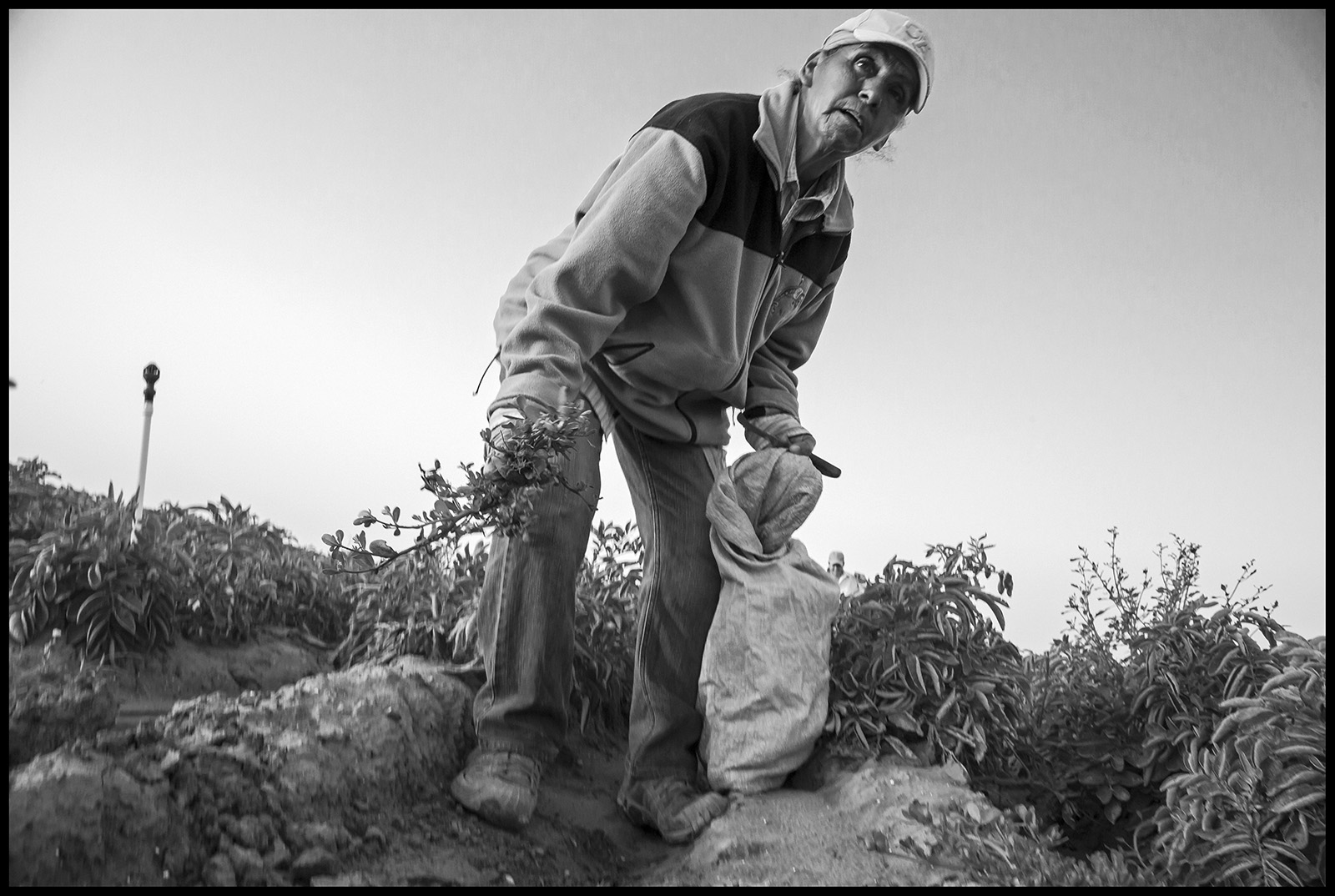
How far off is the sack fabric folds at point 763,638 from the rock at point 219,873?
119 centimetres

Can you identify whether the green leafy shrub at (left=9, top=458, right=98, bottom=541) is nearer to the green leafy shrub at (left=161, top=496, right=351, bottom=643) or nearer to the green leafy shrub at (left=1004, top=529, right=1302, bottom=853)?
the green leafy shrub at (left=161, top=496, right=351, bottom=643)

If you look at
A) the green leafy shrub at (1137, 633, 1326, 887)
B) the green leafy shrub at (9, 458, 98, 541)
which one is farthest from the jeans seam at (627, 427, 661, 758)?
the green leafy shrub at (9, 458, 98, 541)

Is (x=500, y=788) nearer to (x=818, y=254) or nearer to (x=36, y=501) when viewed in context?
(x=818, y=254)

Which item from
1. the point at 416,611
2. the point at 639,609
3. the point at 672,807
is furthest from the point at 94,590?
the point at 672,807

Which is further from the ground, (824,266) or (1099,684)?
(824,266)

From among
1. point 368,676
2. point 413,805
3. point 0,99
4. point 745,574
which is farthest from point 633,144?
point 413,805

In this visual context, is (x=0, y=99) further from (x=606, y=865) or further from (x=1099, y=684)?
(x=1099, y=684)

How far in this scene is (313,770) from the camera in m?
1.86

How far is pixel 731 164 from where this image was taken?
2404 mm

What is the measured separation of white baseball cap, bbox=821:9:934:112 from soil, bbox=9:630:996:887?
70.8 inches

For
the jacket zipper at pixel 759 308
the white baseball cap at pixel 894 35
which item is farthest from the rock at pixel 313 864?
the white baseball cap at pixel 894 35

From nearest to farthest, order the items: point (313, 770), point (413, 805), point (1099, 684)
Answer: point (313, 770), point (413, 805), point (1099, 684)

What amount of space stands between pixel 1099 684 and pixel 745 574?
1.23 meters

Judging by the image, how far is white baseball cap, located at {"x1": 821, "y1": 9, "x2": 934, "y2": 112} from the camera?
2.30m
